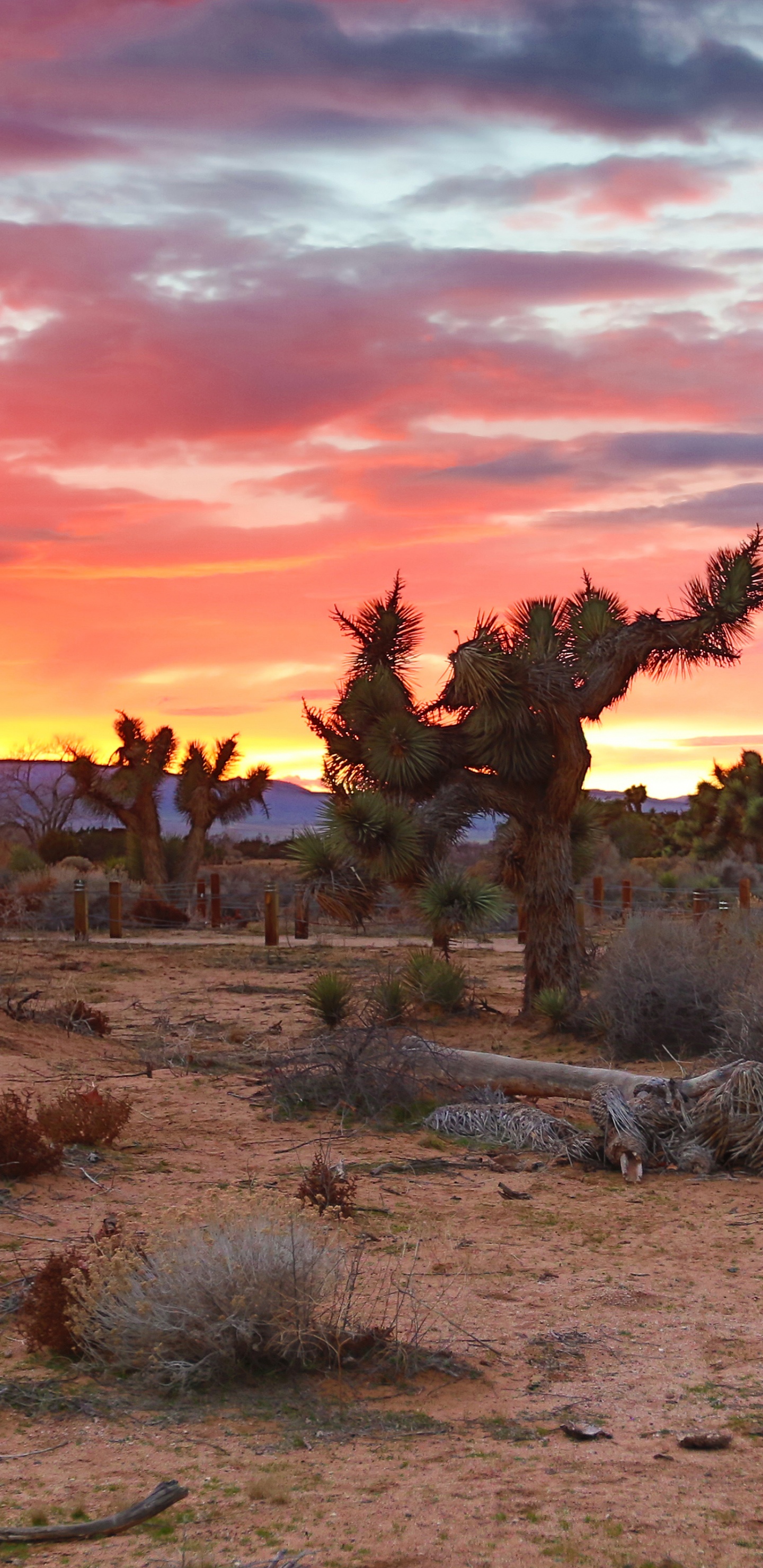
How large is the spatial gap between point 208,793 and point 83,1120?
25.7 m

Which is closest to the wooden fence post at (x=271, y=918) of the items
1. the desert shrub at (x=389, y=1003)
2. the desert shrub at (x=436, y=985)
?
the desert shrub at (x=436, y=985)

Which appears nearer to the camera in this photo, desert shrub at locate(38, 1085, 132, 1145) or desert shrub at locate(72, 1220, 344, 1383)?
desert shrub at locate(72, 1220, 344, 1383)

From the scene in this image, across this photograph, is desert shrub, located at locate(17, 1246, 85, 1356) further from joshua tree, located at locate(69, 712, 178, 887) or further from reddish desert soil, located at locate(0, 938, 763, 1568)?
joshua tree, located at locate(69, 712, 178, 887)

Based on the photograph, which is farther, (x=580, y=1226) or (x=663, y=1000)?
(x=663, y=1000)

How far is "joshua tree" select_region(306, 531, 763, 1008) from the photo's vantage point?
13953mm

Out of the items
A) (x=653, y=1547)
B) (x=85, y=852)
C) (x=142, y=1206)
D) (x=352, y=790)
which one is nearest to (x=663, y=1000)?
(x=352, y=790)

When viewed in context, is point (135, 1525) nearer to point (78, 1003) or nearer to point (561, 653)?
point (78, 1003)

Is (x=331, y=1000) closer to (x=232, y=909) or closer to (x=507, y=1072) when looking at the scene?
(x=507, y=1072)

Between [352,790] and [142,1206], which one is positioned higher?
[352,790]

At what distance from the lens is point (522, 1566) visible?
144 inches

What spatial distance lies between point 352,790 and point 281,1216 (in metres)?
9.05

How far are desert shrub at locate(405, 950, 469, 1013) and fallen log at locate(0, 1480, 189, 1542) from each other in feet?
36.3

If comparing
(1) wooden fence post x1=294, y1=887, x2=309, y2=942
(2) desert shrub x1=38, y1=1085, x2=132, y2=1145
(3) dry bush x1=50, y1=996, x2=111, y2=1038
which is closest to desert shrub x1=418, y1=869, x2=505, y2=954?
(3) dry bush x1=50, y1=996, x2=111, y2=1038

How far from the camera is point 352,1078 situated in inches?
422
